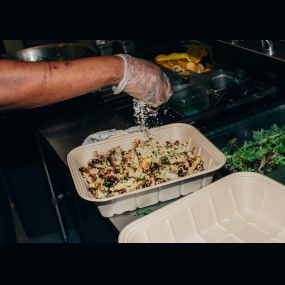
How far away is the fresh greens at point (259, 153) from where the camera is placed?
5.81 feet

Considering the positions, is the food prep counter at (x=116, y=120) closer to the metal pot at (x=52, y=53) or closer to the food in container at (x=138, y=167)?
the food in container at (x=138, y=167)

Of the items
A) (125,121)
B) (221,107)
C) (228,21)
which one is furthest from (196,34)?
(125,121)

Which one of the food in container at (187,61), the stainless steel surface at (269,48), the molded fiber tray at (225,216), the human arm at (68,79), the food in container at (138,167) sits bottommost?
the molded fiber tray at (225,216)

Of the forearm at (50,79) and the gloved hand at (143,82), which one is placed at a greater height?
the forearm at (50,79)

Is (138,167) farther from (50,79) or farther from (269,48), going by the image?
(269,48)

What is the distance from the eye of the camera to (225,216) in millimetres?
1485

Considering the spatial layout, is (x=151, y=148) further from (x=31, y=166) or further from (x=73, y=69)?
(x=31, y=166)

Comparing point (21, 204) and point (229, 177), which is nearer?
point (229, 177)

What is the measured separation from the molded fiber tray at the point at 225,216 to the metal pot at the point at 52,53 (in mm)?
Result: 1597

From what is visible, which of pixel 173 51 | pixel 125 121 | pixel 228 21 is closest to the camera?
pixel 228 21

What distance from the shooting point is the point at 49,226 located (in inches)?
126

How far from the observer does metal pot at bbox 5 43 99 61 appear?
263 centimetres

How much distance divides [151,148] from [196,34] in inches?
29.3

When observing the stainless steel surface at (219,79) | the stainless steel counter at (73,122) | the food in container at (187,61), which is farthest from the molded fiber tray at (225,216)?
the food in container at (187,61)
